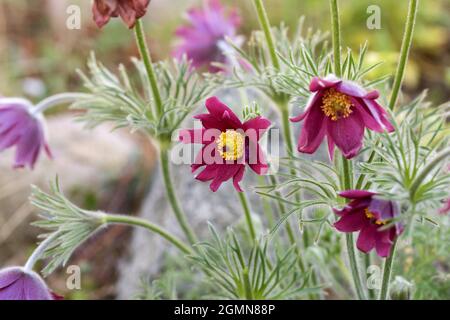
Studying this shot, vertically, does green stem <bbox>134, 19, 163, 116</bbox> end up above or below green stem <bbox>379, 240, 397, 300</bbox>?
above

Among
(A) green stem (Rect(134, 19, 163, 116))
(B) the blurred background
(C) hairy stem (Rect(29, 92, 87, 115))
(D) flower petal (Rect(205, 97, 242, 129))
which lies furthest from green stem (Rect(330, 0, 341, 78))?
(B) the blurred background

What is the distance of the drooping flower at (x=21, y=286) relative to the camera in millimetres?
950

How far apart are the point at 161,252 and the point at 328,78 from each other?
0.92 metres

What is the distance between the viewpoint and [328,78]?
84 centimetres

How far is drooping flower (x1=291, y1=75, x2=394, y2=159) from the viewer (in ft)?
2.71

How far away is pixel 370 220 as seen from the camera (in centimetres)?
86

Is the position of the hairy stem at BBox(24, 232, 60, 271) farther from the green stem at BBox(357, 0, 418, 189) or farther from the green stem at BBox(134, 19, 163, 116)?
the green stem at BBox(357, 0, 418, 189)

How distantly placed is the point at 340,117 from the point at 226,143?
15 centimetres

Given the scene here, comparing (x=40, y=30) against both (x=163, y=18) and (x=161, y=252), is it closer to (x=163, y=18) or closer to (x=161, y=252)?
(x=163, y=18)

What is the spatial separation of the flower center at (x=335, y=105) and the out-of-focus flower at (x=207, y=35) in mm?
477

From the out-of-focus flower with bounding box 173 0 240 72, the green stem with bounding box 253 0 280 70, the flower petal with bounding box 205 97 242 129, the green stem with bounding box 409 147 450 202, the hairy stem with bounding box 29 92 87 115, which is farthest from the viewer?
the out-of-focus flower with bounding box 173 0 240 72

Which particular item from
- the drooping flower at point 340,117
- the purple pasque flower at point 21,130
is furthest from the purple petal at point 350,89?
the purple pasque flower at point 21,130

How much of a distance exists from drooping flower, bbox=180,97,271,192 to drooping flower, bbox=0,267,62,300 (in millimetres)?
266
